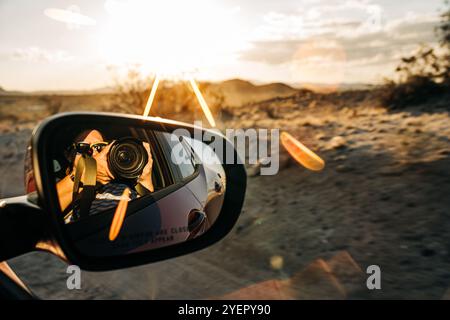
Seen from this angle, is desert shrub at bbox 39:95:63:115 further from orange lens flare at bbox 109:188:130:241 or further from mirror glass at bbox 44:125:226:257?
orange lens flare at bbox 109:188:130:241

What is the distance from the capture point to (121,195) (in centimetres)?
207

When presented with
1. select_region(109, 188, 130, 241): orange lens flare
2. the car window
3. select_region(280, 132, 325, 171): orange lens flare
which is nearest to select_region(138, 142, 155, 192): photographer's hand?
select_region(109, 188, 130, 241): orange lens flare

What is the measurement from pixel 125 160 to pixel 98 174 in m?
0.15

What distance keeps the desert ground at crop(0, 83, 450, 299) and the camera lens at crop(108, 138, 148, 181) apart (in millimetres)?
2265

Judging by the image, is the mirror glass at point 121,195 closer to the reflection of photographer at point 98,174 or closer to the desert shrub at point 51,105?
the reflection of photographer at point 98,174

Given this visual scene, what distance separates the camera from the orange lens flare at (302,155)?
7.96m

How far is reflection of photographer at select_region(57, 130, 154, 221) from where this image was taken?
73.4 inches

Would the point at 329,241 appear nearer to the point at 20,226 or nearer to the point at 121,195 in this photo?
the point at 121,195

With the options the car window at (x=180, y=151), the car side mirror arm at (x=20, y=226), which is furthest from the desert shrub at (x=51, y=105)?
the car side mirror arm at (x=20, y=226)

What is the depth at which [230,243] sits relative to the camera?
571 centimetres

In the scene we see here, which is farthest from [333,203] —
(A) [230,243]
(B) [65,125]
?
(B) [65,125]

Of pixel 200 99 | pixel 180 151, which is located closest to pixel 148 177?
pixel 180 151

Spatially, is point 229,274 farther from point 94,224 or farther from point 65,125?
point 65,125
